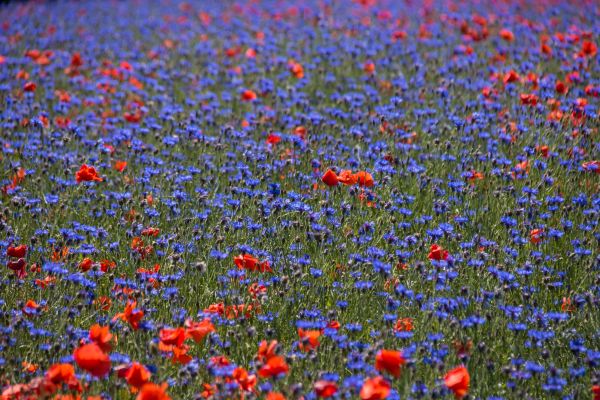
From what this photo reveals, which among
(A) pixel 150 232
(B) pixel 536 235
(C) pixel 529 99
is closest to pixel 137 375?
(A) pixel 150 232

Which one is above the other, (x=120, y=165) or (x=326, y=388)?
(x=120, y=165)

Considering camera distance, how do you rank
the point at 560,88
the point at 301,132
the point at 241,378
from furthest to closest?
the point at 560,88, the point at 301,132, the point at 241,378

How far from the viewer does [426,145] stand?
17.3ft

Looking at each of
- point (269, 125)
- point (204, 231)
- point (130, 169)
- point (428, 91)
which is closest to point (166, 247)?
point (204, 231)

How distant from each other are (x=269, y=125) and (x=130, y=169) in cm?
112

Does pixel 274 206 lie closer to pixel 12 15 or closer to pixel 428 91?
pixel 428 91

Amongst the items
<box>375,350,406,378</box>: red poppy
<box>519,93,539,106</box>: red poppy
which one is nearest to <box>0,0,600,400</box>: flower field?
<box>375,350,406,378</box>: red poppy

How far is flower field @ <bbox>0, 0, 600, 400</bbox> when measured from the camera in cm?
320

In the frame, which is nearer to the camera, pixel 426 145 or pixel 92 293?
pixel 92 293

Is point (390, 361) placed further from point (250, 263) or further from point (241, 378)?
point (250, 263)

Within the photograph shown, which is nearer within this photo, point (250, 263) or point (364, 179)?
point (250, 263)

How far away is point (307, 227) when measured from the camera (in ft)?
14.1

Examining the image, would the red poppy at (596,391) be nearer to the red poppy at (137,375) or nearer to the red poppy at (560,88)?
the red poppy at (137,375)

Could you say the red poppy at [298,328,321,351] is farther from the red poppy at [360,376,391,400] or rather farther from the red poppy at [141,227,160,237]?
the red poppy at [141,227,160,237]
